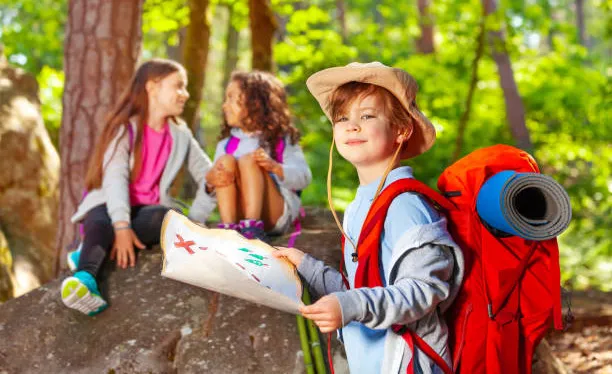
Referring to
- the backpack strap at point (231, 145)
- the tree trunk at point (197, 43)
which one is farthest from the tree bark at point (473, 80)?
the backpack strap at point (231, 145)

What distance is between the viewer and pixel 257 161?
4043 millimetres

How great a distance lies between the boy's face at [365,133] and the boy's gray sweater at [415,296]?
321mm

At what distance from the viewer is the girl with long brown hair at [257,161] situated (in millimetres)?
4023

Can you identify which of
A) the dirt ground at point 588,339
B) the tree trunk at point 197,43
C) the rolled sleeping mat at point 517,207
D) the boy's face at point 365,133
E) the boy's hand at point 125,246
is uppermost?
the tree trunk at point 197,43

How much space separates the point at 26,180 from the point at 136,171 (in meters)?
3.36

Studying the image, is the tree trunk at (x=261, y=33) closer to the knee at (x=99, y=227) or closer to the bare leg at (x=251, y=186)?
the bare leg at (x=251, y=186)

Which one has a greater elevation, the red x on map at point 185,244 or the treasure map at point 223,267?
the red x on map at point 185,244

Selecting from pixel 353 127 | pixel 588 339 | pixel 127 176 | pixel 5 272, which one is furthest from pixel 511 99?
pixel 353 127

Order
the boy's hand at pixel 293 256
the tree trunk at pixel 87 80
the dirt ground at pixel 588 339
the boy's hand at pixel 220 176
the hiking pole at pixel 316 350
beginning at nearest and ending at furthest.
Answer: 1. the boy's hand at pixel 293 256
2. the hiking pole at pixel 316 350
3. the boy's hand at pixel 220 176
4. the dirt ground at pixel 588 339
5. the tree trunk at pixel 87 80

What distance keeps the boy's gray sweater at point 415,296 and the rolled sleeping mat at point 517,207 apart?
153 mm

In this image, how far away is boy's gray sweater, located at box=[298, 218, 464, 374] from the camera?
1.92 m

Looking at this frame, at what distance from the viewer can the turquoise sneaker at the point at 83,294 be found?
3498 millimetres

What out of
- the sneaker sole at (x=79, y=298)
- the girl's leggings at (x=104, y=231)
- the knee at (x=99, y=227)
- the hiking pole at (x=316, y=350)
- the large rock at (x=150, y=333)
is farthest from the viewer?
the knee at (x=99, y=227)

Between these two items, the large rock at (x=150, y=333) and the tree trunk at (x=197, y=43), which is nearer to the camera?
the large rock at (x=150, y=333)
